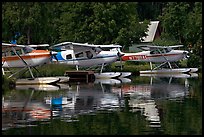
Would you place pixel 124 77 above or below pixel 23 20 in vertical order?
below

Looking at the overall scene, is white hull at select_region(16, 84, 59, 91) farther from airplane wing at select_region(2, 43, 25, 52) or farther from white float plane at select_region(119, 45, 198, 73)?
white float plane at select_region(119, 45, 198, 73)

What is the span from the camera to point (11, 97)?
2038cm

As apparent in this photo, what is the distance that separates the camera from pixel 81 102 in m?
18.6

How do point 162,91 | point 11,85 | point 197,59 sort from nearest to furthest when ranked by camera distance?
1. point 162,91
2. point 11,85
3. point 197,59

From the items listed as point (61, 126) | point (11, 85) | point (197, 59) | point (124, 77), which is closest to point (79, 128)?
point (61, 126)

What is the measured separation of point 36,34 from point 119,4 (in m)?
7.30

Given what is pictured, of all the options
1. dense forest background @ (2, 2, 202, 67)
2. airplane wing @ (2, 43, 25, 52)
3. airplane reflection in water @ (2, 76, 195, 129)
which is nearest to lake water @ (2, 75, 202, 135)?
airplane reflection in water @ (2, 76, 195, 129)

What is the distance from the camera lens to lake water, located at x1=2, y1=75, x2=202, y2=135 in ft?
40.6

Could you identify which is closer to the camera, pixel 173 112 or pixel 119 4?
pixel 173 112

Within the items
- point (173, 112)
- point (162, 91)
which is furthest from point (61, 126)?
point (162, 91)

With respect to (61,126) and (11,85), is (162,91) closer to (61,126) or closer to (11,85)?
(11,85)

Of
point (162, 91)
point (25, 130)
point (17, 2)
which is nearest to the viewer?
point (25, 130)

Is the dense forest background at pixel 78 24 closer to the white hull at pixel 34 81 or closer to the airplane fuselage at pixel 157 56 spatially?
the airplane fuselage at pixel 157 56

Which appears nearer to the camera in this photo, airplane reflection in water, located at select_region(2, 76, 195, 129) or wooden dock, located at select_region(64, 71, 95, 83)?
airplane reflection in water, located at select_region(2, 76, 195, 129)
